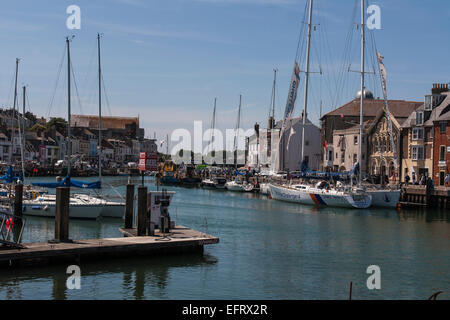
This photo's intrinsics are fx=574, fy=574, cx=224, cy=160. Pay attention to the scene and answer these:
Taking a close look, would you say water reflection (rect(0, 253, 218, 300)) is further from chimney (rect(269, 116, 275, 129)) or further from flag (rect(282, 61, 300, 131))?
chimney (rect(269, 116, 275, 129))

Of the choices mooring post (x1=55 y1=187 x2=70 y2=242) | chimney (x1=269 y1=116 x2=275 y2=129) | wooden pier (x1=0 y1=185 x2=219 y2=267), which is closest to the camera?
wooden pier (x1=0 y1=185 x2=219 y2=267)

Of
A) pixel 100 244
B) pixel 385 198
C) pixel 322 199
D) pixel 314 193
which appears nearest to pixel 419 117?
pixel 385 198

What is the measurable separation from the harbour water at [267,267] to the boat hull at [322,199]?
13.7 meters

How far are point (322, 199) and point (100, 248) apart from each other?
1608 inches

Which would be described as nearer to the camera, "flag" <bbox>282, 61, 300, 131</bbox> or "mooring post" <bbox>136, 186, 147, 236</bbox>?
"mooring post" <bbox>136, 186, 147, 236</bbox>

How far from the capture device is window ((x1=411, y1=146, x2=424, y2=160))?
71750 mm

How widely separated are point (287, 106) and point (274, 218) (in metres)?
Answer: 25.3

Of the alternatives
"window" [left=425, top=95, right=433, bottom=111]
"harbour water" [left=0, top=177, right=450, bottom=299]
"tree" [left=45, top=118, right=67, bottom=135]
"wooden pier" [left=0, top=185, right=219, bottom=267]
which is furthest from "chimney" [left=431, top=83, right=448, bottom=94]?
"tree" [left=45, top=118, right=67, bottom=135]

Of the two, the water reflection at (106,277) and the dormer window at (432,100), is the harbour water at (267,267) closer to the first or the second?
the water reflection at (106,277)

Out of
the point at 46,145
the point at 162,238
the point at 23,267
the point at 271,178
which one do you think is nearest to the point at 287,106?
the point at 271,178

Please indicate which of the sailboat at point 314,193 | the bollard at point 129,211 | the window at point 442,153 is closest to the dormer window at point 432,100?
the window at point 442,153

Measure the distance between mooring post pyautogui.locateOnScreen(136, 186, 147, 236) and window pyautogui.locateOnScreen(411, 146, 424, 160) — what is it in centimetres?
5120

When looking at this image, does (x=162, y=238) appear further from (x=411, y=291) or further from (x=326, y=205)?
(x=326, y=205)

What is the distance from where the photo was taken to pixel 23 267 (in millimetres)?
24312
